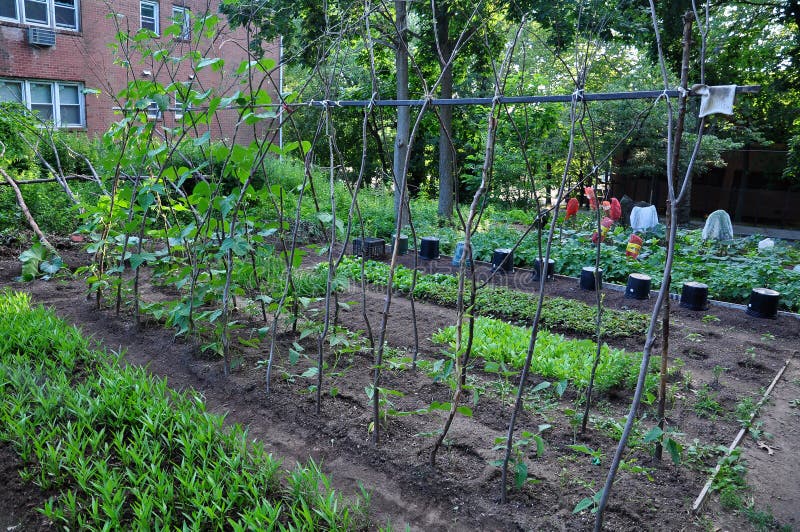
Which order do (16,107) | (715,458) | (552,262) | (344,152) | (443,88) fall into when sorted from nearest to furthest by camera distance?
(715,458)
(552,262)
(16,107)
(443,88)
(344,152)

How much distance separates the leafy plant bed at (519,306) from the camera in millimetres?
5398

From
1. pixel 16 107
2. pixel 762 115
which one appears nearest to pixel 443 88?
pixel 16 107

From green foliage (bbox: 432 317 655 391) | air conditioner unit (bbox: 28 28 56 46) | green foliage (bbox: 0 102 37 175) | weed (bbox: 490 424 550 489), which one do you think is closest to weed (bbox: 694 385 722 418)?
green foliage (bbox: 432 317 655 391)

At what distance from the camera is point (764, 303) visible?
5.95 metres

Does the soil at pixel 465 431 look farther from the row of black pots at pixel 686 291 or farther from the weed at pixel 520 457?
the row of black pots at pixel 686 291

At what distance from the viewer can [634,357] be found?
4293mm

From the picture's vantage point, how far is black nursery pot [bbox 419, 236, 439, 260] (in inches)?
340

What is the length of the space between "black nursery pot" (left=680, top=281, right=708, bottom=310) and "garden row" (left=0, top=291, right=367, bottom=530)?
16.5 feet

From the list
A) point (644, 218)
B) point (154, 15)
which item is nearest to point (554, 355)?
point (644, 218)

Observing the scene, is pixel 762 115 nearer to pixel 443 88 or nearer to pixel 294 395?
pixel 443 88

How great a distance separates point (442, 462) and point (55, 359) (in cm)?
289

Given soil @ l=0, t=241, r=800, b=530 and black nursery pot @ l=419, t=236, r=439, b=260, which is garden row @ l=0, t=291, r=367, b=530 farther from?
black nursery pot @ l=419, t=236, r=439, b=260

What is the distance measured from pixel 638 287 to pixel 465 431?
413 cm

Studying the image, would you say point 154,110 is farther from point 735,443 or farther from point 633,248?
point 633,248
